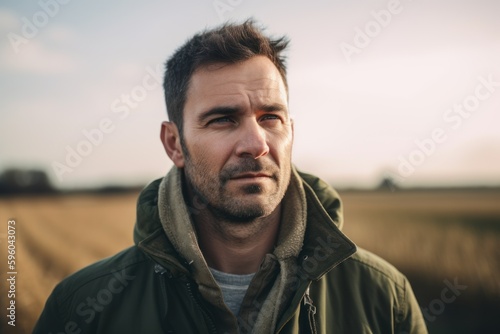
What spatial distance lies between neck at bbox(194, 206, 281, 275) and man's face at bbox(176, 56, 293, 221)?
0.12 meters

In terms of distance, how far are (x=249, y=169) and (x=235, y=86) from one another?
0.63 m

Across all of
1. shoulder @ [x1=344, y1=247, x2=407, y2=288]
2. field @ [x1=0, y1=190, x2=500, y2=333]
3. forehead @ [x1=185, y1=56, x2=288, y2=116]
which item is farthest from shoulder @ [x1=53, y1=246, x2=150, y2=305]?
field @ [x1=0, y1=190, x2=500, y2=333]

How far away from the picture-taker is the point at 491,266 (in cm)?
764

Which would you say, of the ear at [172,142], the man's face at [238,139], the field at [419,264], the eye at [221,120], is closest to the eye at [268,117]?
the man's face at [238,139]

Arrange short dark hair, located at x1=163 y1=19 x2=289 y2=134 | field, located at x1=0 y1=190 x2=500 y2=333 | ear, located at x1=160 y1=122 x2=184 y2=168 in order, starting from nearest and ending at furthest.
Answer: short dark hair, located at x1=163 y1=19 x2=289 y2=134
ear, located at x1=160 y1=122 x2=184 y2=168
field, located at x1=0 y1=190 x2=500 y2=333

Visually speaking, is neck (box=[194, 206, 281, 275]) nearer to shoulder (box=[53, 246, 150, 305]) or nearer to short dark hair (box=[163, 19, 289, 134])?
shoulder (box=[53, 246, 150, 305])

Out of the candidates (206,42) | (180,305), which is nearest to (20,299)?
(180,305)

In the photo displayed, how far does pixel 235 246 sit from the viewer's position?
304 cm

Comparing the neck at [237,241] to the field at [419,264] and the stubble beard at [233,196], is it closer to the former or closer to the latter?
the stubble beard at [233,196]

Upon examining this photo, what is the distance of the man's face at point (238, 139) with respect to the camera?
285cm

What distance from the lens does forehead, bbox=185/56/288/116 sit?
9.80 ft

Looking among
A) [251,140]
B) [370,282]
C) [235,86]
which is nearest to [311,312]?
[370,282]

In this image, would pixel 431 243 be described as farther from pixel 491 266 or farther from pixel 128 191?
pixel 128 191

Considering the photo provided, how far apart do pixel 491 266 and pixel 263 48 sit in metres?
6.69
